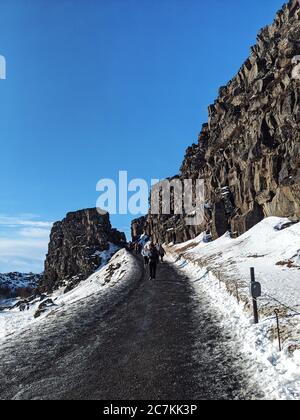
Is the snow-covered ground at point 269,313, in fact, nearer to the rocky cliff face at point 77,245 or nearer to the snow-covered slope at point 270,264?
the snow-covered slope at point 270,264

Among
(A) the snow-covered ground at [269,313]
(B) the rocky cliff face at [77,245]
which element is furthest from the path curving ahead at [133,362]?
(B) the rocky cliff face at [77,245]

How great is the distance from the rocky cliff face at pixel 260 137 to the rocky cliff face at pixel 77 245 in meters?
45.6

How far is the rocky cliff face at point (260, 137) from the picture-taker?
43188 millimetres

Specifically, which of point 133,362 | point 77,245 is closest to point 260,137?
point 133,362

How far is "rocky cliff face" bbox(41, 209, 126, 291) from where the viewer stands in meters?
112

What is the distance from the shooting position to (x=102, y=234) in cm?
11925

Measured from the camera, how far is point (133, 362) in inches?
382

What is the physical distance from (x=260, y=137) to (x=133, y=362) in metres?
45.4

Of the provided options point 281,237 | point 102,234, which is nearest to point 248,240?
point 281,237

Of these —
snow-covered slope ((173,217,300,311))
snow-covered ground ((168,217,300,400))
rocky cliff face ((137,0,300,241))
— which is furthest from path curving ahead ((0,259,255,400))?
rocky cliff face ((137,0,300,241))

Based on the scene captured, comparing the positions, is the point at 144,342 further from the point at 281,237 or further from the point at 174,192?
the point at 174,192

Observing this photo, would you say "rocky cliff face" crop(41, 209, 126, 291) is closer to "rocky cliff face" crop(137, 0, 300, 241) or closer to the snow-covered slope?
"rocky cliff face" crop(137, 0, 300, 241)

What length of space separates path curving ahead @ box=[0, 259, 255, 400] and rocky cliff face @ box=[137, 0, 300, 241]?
94.8ft

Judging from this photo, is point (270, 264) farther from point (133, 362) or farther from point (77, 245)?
point (77, 245)
